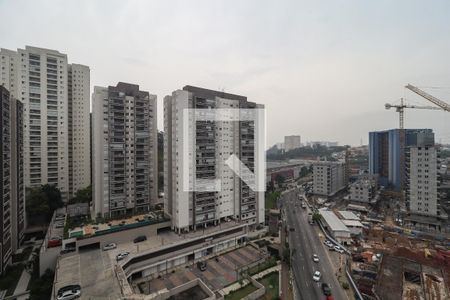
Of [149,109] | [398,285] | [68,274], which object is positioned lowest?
[398,285]

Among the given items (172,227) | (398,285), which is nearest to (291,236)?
(398,285)

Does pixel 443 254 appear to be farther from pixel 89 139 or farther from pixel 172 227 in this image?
pixel 89 139

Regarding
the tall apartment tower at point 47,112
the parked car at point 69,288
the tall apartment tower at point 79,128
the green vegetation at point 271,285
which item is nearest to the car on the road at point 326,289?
the green vegetation at point 271,285

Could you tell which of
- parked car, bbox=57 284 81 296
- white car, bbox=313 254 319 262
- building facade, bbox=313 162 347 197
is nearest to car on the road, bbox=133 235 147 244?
parked car, bbox=57 284 81 296

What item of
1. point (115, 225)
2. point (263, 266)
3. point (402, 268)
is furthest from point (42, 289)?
point (402, 268)

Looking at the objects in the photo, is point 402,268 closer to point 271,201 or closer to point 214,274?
point 214,274

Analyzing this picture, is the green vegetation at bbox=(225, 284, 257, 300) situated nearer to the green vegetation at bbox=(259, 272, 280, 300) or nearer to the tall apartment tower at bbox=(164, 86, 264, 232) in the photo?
the green vegetation at bbox=(259, 272, 280, 300)
